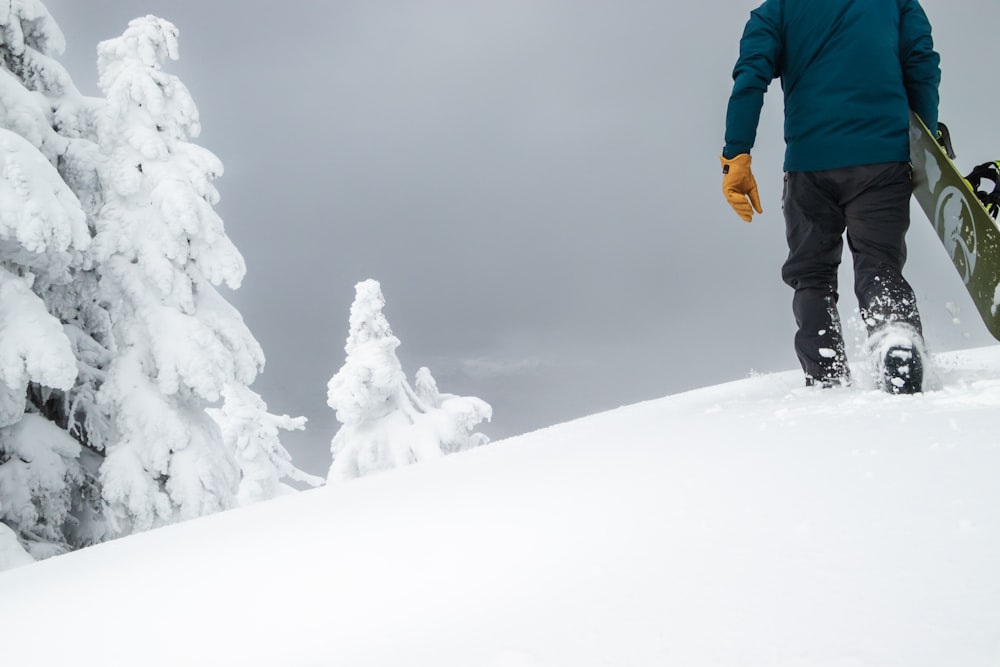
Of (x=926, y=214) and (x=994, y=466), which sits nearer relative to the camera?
(x=994, y=466)

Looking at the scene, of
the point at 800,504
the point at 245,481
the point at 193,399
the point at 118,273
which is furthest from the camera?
the point at 245,481

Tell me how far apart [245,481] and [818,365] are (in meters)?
17.2

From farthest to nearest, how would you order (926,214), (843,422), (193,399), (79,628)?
(193,399)
(926,214)
(843,422)
(79,628)

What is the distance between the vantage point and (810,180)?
138 inches

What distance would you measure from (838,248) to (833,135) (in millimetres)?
655

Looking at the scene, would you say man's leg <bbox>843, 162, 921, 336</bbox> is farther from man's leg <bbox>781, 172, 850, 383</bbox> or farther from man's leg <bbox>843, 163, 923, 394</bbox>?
man's leg <bbox>781, 172, 850, 383</bbox>

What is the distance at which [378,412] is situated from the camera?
18.5 meters

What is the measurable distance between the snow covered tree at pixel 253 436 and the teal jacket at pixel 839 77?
53.8ft

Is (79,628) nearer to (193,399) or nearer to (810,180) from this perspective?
(810,180)

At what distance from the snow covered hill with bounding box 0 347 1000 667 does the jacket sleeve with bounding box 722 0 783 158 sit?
1636 mm

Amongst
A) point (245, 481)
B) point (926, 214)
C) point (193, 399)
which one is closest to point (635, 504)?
point (926, 214)

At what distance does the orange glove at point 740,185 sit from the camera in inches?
136

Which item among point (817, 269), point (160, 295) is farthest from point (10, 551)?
point (817, 269)

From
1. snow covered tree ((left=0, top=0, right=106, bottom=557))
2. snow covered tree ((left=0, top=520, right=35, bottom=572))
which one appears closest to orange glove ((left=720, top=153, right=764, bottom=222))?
snow covered tree ((left=0, top=0, right=106, bottom=557))
